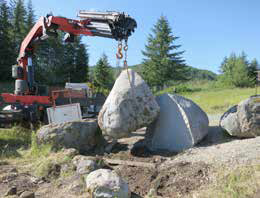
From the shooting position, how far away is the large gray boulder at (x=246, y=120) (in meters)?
4.63

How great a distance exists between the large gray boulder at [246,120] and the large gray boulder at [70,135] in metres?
3.09

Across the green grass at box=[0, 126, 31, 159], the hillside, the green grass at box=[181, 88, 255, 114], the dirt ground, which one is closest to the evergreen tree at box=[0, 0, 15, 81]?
the hillside

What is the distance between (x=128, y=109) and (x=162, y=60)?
81.8 ft

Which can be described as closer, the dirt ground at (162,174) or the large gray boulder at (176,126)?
the dirt ground at (162,174)

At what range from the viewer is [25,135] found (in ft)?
20.7

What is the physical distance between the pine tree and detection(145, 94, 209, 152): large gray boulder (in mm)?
24102

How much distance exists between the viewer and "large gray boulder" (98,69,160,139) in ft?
15.7

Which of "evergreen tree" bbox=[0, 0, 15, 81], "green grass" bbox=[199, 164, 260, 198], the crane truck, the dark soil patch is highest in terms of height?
"evergreen tree" bbox=[0, 0, 15, 81]

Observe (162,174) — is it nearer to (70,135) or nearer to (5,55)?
(70,135)

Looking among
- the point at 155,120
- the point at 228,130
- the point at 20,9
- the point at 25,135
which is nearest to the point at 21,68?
the point at 25,135

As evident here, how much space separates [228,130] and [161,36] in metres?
27.9

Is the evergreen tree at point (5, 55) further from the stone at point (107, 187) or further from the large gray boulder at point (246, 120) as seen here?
the stone at point (107, 187)

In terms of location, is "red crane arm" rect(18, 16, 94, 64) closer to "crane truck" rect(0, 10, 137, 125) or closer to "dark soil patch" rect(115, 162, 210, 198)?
"crane truck" rect(0, 10, 137, 125)

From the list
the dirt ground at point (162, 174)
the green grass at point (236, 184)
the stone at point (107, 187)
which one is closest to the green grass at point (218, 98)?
the dirt ground at point (162, 174)
